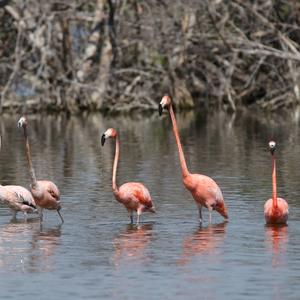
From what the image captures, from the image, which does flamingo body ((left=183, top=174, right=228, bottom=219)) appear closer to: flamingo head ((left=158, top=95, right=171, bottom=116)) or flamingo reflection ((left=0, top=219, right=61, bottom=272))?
flamingo head ((left=158, top=95, right=171, bottom=116))

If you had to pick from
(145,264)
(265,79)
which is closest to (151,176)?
(145,264)

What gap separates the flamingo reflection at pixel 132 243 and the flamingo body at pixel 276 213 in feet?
3.71

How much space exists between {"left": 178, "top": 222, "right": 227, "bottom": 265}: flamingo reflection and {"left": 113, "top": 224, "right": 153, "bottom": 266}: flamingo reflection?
1.13 ft

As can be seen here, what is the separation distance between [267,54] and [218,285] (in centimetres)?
2104

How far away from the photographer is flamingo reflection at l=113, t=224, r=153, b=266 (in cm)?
1010

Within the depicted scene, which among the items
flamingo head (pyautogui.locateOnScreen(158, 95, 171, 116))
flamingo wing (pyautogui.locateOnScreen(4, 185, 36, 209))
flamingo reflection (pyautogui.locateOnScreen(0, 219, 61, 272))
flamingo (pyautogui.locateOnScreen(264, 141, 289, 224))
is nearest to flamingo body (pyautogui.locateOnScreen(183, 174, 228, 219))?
flamingo (pyautogui.locateOnScreen(264, 141, 289, 224))

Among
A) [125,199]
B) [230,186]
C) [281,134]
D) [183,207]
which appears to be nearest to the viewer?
[125,199]

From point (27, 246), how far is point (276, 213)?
242 centimetres

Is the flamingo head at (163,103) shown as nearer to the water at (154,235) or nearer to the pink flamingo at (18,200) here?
the water at (154,235)

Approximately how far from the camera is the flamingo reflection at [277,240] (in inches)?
393

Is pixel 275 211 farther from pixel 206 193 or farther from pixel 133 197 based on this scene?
pixel 133 197

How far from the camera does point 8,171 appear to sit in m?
17.0

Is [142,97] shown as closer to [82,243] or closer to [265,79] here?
[265,79]

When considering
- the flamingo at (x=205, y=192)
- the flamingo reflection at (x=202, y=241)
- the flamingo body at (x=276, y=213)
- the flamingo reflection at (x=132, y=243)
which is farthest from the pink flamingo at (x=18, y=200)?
the flamingo body at (x=276, y=213)
